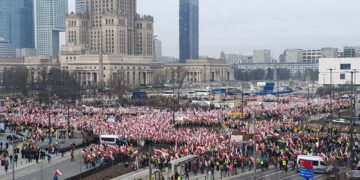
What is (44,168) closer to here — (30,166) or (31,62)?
(30,166)

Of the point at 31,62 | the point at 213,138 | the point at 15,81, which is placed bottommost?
the point at 213,138

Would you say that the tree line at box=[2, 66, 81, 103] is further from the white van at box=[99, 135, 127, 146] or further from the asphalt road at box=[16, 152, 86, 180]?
the asphalt road at box=[16, 152, 86, 180]

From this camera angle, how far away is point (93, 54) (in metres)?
132

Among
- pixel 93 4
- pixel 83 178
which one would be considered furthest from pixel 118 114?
pixel 93 4

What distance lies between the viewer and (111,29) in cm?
15125

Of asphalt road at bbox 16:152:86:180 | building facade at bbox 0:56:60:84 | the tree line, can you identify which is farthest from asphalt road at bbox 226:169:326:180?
building facade at bbox 0:56:60:84

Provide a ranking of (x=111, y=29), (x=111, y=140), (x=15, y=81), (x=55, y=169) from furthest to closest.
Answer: (x=111, y=29) < (x=15, y=81) < (x=111, y=140) < (x=55, y=169)

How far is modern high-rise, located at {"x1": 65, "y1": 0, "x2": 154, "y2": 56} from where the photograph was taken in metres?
151

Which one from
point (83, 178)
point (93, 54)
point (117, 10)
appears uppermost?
point (117, 10)

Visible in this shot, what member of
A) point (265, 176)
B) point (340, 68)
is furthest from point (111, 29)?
point (265, 176)

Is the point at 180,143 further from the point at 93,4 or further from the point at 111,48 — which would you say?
the point at 93,4

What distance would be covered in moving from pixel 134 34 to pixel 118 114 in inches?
4488

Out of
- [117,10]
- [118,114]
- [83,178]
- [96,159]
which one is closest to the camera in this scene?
[83,178]

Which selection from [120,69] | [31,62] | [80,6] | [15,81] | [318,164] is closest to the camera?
[318,164]
